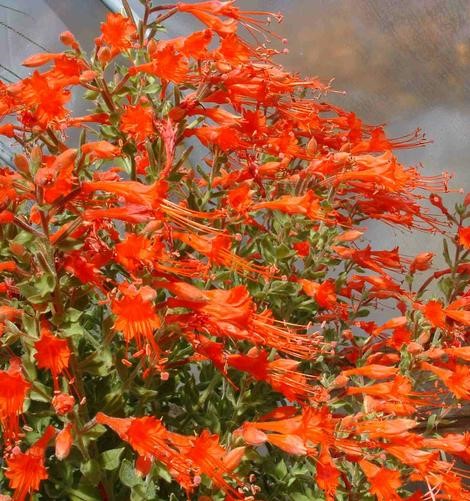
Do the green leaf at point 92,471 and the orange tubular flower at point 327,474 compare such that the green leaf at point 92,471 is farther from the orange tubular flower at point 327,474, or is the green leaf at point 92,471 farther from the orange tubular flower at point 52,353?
the orange tubular flower at point 327,474

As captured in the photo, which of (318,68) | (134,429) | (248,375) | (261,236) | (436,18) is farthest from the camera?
(318,68)

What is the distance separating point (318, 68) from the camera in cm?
186

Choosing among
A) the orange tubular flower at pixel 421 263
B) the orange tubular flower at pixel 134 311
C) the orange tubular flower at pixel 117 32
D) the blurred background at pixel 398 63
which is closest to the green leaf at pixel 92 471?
the orange tubular flower at pixel 134 311

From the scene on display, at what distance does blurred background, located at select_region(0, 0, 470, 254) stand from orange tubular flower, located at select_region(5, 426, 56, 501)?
3.75 feet

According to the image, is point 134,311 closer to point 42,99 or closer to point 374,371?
point 42,99

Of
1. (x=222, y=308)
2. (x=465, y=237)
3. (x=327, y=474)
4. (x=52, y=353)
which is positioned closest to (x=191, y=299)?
(x=222, y=308)

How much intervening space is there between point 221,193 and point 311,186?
0.44ft

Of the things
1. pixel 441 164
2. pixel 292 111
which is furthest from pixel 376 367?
pixel 441 164

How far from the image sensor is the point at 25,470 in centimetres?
69

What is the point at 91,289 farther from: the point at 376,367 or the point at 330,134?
the point at 330,134

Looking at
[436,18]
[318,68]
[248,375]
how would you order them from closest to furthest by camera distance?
[248,375] < [436,18] < [318,68]

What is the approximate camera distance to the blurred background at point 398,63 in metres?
1.74

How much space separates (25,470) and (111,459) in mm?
98

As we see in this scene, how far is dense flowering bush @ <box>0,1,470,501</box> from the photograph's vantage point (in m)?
0.72
